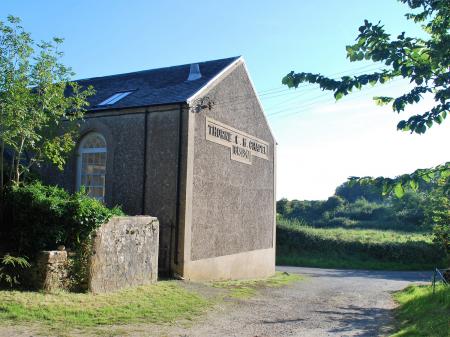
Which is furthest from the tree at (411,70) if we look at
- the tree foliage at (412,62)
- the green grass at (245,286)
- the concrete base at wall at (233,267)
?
the concrete base at wall at (233,267)

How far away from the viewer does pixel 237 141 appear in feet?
59.2

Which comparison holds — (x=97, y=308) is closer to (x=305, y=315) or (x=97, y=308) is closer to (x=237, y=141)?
(x=305, y=315)

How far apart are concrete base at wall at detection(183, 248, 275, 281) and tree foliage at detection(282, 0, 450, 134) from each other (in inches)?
421

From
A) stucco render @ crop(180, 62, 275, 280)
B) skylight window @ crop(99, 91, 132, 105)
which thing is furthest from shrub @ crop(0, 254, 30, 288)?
skylight window @ crop(99, 91, 132, 105)

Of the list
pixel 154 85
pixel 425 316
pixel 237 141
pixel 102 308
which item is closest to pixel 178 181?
pixel 237 141

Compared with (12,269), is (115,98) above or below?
above

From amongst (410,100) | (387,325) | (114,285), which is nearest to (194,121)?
(114,285)

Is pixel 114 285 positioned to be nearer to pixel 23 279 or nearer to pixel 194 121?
pixel 23 279

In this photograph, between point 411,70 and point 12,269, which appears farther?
point 12,269

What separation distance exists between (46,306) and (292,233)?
25540 millimetres

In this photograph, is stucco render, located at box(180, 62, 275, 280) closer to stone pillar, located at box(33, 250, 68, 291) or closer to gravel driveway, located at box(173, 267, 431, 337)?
gravel driveway, located at box(173, 267, 431, 337)

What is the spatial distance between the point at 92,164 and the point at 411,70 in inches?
539

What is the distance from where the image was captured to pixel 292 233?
33031 millimetres

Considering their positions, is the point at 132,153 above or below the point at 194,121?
below
